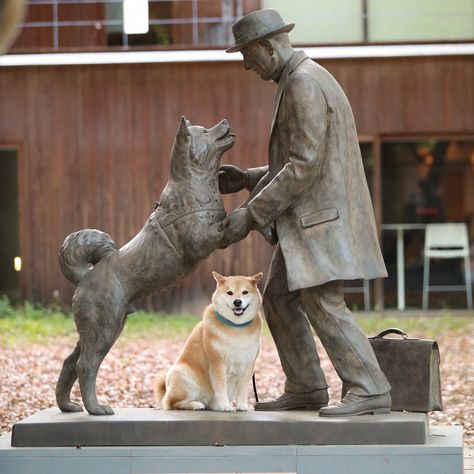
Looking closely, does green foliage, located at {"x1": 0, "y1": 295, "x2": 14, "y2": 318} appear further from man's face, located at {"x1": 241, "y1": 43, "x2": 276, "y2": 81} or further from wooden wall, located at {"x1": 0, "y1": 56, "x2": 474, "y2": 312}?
man's face, located at {"x1": 241, "y1": 43, "x2": 276, "y2": 81}

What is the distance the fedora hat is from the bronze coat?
0.22m

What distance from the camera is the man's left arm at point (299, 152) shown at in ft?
→ 19.1

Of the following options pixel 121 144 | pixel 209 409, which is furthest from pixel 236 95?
pixel 209 409

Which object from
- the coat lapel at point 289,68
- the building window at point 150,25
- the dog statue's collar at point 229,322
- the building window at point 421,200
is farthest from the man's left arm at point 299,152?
the building window at point 421,200

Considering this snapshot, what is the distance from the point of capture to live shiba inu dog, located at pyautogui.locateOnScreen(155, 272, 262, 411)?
615cm

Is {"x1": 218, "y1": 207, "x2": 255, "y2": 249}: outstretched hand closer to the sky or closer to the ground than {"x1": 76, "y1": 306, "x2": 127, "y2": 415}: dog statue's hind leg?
closer to the sky

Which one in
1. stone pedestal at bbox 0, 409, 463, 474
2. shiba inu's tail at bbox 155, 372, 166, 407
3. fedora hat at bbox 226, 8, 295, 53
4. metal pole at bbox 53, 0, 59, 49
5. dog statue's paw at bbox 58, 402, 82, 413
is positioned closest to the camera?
stone pedestal at bbox 0, 409, 463, 474

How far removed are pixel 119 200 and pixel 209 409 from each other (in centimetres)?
1171

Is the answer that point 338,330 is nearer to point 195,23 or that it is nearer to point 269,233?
point 269,233

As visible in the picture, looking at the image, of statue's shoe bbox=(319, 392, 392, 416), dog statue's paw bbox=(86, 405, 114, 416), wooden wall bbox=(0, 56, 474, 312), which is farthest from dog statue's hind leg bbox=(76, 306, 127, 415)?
wooden wall bbox=(0, 56, 474, 312)

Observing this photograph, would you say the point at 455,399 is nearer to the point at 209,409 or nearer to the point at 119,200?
the point at 209,409

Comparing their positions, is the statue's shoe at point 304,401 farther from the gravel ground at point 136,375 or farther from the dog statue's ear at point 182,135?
the gravel ground at point 136,375

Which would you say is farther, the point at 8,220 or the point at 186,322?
the point at 8,220

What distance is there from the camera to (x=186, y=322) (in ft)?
54.1
